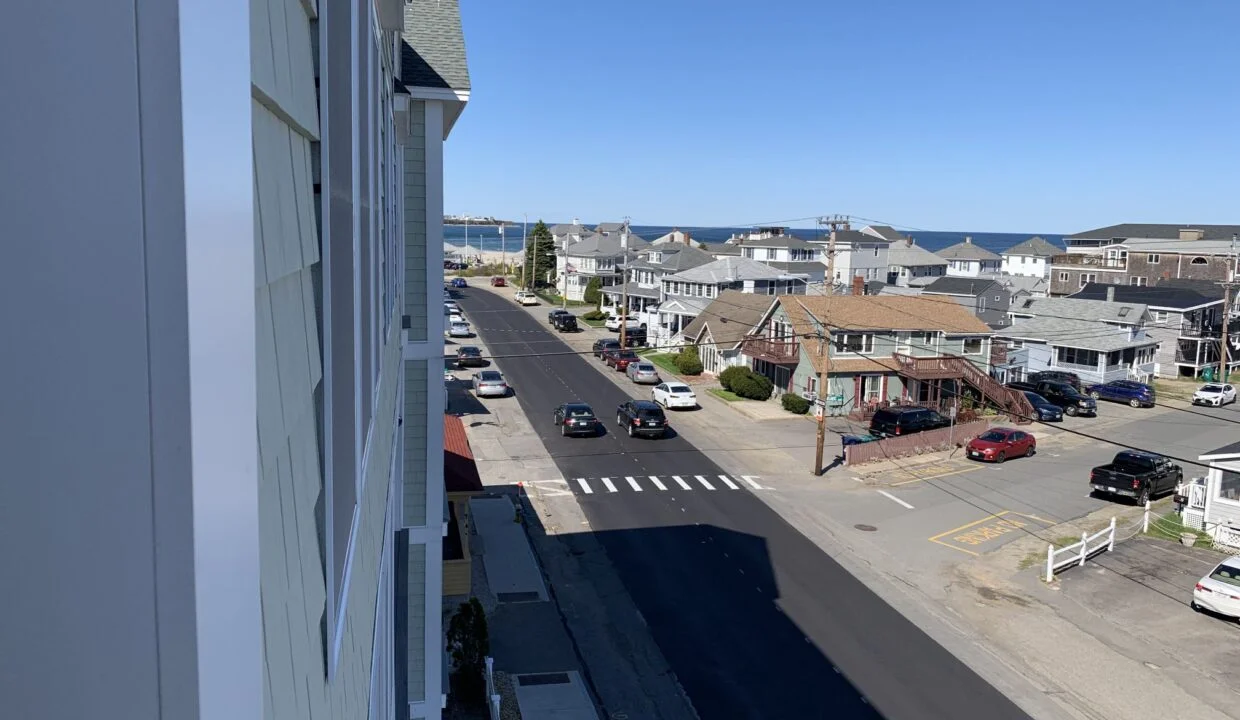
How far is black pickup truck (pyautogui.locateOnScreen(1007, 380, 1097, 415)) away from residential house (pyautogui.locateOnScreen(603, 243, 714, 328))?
22.9 m

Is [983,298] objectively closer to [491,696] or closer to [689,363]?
[689,363]

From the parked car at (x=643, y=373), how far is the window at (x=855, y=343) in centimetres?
868

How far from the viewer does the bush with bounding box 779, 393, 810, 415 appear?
3922cm

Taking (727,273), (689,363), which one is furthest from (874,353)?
(727,273)

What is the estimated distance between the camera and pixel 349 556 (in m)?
2.95

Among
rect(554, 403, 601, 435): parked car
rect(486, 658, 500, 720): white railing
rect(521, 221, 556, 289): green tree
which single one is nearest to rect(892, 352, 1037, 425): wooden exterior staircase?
rect(554, 403, 601, 435): parked car

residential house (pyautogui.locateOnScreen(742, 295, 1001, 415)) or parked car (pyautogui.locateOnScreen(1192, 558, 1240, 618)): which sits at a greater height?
residential house (pyautogui.locateOnScreen(742, 295, 1001, 415))

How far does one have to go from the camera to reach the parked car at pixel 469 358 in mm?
46281

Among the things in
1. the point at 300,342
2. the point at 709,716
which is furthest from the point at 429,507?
the point at 300,342

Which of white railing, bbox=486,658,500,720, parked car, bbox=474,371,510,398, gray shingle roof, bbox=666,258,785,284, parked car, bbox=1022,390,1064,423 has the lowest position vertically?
white railing, bbox=486,658,500,720

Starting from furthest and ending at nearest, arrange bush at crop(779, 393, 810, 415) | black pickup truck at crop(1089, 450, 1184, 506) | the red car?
bush at crop(779, 393, 810, 415), the red car, black pickup truck at crop(1089, 450, 1184, 506)

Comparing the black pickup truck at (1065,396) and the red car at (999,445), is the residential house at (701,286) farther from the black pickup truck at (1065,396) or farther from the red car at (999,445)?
the red car at (999,445)

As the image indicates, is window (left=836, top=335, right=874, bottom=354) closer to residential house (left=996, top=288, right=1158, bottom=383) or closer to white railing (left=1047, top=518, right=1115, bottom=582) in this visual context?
residential house (left=996, top=288, right=1158, bottom=383)

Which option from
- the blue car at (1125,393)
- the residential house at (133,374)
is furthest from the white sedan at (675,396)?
the residential house at (133,374)
